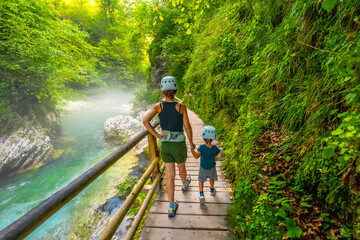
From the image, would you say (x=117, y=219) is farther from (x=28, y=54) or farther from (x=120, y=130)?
(x=120, y=130)

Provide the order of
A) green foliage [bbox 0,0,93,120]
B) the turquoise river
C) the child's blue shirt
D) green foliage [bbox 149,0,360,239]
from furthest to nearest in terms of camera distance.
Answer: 1. green foliage [bbox 0,0,93,120]
2. the turquoise river
3. the child's blue shirt
4. green foliage [bbox 149,0,360,239]

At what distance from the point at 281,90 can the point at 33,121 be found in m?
16.4

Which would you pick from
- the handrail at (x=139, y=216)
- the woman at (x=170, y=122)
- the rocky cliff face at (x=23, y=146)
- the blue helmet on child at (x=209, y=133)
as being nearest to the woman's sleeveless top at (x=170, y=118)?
the woman at (x=170, y=122)

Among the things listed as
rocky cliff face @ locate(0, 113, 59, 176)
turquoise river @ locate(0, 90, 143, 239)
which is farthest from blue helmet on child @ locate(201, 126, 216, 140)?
rocky cliff face @ locate(0, 113, 59, 176)

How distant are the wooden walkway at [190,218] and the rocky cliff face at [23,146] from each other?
38.4 feet

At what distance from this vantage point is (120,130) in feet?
46.5

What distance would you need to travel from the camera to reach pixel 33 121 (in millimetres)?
12594

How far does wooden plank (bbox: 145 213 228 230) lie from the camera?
2.67 metres

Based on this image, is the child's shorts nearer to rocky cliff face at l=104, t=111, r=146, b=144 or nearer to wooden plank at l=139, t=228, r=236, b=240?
wooden plank at l=139, t=228, r=236, b=240

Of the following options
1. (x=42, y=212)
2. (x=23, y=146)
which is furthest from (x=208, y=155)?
(x=23, y=146)

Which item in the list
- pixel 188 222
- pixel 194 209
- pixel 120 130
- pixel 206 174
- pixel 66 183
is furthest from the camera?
pixel 120 130

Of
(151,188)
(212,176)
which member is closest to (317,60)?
(212,176)

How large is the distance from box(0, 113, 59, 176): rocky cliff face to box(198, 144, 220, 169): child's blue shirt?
41.8 feet

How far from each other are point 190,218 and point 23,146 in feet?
42.6
